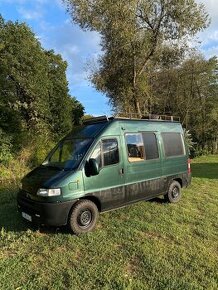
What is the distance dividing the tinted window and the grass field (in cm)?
135

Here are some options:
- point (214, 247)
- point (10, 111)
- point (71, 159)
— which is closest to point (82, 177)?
point (71, 159)

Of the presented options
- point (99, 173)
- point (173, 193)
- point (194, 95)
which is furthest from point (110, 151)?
point (194, 95)

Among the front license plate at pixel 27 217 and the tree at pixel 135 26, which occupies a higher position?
the tree at pixel 135 26

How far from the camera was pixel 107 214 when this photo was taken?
7797 millimetres

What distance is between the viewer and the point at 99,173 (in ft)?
22.7

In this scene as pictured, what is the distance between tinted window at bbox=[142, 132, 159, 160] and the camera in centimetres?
827

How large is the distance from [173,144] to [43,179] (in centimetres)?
418

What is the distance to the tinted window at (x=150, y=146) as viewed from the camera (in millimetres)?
8270

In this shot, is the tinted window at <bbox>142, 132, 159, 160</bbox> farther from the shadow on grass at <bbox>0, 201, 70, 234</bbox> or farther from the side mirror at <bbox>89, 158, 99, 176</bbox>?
the shadow on grass at <bbox>0, 201, 70, 234</bbox>

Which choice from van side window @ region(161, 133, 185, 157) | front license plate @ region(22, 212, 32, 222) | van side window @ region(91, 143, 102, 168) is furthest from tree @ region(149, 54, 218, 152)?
front license plate @ region(22, 212, 32, 222)

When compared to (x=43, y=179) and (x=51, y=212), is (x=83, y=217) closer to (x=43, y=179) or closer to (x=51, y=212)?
(x=51, y=212)

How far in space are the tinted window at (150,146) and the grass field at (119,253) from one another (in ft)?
4.43

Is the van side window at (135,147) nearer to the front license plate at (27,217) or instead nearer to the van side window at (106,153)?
the van side window at (106,153)

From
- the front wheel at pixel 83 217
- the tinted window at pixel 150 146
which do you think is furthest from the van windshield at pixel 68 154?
the tinted window at pixel 150 146
